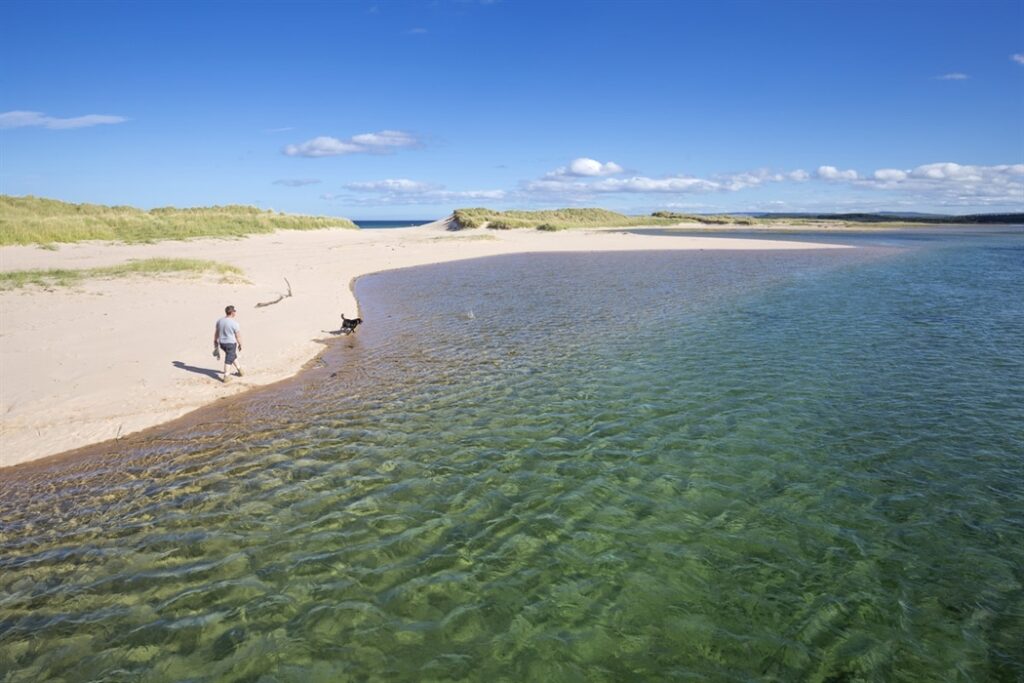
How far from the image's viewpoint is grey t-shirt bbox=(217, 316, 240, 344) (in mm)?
13852

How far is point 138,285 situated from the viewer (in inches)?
961

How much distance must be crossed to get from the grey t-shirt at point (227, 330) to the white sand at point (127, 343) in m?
1.13

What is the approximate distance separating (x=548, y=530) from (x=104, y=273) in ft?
91.2

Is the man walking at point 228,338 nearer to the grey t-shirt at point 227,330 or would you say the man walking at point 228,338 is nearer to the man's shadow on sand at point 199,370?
the grey t-shirt at point 227,330

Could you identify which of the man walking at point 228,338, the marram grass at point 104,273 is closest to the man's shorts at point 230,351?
the man walking at point 228,338

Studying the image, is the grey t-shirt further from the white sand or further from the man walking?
the white sand

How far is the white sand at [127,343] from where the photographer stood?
1169cm

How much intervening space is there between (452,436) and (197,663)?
6.00m

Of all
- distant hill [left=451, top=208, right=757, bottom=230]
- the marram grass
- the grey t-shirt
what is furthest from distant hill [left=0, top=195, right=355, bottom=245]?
the grey t-shirt

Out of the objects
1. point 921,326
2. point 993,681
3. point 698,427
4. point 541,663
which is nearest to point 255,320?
point 698,427

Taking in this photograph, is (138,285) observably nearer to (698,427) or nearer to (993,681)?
(698,427)

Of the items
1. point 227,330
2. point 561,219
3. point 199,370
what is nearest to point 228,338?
point 227,330

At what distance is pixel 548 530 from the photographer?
26.3ft

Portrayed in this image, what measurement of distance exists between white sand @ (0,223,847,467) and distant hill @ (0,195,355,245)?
7.39 meters
